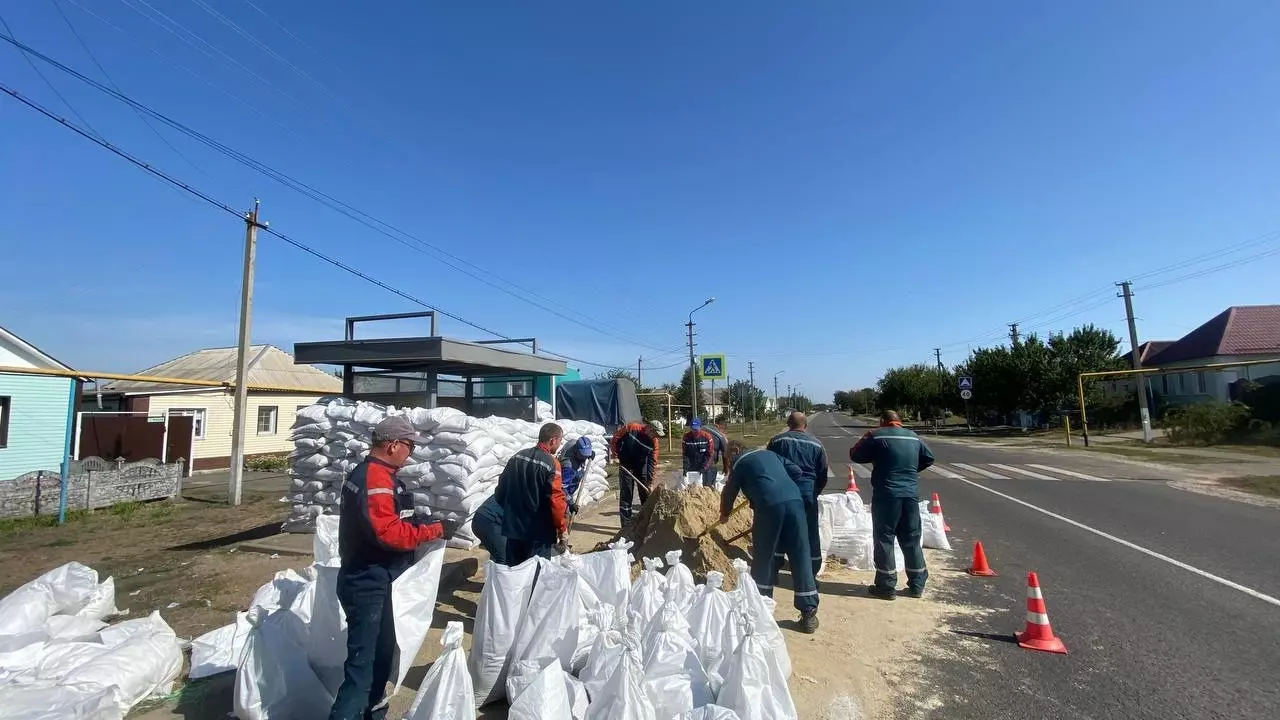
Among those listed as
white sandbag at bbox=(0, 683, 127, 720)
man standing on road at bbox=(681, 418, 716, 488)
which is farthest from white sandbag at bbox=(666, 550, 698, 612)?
man standing on road at bbox=(681, 418, 716, 488)

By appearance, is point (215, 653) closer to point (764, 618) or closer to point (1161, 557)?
point (764, 618)

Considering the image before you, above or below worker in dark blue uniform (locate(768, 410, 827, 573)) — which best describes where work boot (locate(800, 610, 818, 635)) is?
below

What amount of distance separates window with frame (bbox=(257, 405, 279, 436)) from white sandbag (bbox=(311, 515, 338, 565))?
21060mm

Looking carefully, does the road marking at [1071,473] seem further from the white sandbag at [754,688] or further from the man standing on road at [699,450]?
the white sandbag at [754,688]

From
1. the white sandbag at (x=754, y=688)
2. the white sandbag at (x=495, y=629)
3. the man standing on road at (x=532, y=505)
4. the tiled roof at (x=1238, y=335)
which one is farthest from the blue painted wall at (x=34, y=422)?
the tiled roof at (x=1238, y=335)

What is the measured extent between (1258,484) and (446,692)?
1700 cm

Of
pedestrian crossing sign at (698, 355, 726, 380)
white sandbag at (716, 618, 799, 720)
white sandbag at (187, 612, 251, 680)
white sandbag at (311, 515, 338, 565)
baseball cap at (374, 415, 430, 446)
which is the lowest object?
white sandbag at (187, 612, 251, 680)

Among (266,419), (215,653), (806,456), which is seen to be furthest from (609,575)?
(266,419)

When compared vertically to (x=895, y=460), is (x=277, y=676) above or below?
below

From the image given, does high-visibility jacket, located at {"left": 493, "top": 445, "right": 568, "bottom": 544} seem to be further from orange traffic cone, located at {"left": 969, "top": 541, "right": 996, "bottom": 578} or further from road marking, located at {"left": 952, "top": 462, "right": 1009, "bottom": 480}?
road marking, located at {"left": 952, "top": 462, "right": 1009, "bottom": 480}

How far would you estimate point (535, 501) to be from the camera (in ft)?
15.1

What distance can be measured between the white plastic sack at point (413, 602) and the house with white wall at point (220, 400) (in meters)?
15.6

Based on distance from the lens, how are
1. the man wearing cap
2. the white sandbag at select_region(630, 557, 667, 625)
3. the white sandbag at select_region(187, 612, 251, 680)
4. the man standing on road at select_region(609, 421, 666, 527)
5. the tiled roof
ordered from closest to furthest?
the man wearing cap → the white sandbag at select_region(630, 557, 667, 625) → the white sandbag at select_region(187, 612, 251, 680) → the man standing on road at select_region(609, 421, 666, 527) → the tiled roof

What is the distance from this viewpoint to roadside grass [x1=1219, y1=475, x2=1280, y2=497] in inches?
460
